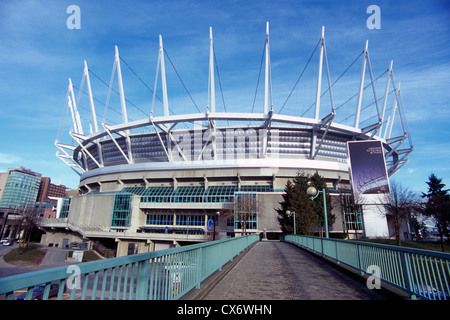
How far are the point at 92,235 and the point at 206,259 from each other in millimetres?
49370

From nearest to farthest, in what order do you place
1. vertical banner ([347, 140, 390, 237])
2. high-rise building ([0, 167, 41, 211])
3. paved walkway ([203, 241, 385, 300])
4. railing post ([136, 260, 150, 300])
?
railing post ([136, 260, 150, 300]), paved walkway ([203, 241, 385, 300]), vertical banner ([347, 140, 390, 237]), high-rise building ([0, 167, 41, 211])

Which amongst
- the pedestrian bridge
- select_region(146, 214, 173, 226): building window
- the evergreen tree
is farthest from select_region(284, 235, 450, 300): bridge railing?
select_region(146, 214, 173, 226): building window

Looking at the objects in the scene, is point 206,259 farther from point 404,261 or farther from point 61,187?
point 61,187

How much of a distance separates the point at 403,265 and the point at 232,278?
4324mm

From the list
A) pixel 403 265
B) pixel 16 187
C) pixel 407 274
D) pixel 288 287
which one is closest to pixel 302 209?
pixel 288 287

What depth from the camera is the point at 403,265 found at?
200 inches

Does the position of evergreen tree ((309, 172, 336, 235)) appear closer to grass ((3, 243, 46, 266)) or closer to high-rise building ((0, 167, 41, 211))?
grass ((3, 243, 46, 266))

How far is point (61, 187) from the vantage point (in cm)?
19212

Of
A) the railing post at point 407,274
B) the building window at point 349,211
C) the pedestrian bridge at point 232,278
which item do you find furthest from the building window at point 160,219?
the railing post at point 407,274

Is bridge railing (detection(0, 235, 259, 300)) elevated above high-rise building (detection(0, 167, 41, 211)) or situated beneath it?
situated beneath

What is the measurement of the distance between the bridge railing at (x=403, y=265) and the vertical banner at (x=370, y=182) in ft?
121

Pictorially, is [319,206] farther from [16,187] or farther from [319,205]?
[16,187]

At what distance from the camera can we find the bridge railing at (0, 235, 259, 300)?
1946mm

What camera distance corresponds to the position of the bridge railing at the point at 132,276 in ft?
6.38
